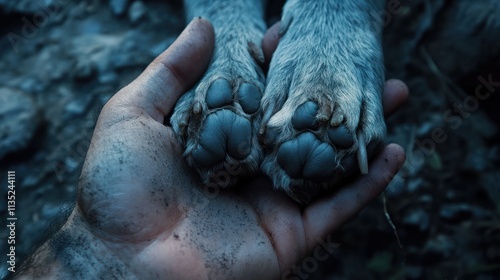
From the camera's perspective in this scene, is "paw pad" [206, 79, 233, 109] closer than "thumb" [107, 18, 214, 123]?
Yes

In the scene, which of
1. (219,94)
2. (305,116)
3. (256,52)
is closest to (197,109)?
(219,94)

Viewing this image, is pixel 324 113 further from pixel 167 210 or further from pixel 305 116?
pixel 167 210

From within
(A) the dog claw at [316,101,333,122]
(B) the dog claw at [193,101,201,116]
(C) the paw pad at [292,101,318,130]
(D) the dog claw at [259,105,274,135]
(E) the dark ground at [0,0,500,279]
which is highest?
(B) the dog claw at [193,101,201,116]

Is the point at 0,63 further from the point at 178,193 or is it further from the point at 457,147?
the point at 457,147

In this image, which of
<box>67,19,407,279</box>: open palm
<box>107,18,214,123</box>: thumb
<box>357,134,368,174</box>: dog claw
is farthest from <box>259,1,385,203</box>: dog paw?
<box>107,18,214,123</box>: thumb

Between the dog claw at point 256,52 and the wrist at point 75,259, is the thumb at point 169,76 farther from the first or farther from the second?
the wrist at point 75,259

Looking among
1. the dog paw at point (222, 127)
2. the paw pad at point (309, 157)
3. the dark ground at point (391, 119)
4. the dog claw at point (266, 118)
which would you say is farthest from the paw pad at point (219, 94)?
the dark ground at point (391, 119)

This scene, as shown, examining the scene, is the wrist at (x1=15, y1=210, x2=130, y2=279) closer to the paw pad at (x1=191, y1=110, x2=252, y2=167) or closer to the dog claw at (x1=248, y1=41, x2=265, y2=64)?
the paw pad at (x1=191, y1=110, x2=252, y2=167)

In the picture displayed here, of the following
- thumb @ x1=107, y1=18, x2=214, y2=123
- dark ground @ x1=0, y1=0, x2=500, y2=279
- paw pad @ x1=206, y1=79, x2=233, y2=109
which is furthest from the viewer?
dark ground @ x1=0, y1=0, x2=500, y2=279
